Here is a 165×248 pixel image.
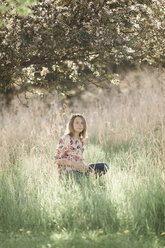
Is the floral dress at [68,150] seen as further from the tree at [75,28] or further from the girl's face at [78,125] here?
the tree at [75,28]

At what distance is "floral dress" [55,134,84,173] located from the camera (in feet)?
16.9

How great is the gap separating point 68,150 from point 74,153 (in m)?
0.10

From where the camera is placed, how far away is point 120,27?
607cm

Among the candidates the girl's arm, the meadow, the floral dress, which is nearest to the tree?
the floral dress

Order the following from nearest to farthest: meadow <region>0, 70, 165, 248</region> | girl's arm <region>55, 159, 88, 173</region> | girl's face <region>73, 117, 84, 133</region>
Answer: meadow <region>0, 70, 165, 248</region>, girl's arm <region>55, 159, 88, 173</region>, girl's face <region>73, 117, 84, 133</region>

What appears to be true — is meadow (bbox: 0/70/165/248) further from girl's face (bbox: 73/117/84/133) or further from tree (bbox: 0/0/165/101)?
tree (bbox: 0/0/165/101)

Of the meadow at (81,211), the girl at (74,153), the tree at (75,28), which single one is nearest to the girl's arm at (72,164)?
the girl at (74,153)

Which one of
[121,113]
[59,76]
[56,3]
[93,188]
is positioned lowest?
[93,188]

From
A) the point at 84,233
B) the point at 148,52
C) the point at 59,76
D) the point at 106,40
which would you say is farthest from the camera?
the point at 59,76

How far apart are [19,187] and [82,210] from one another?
1.21 meters

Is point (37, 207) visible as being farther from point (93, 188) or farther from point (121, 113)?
point (121, 113)

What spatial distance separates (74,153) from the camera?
17.1 ft

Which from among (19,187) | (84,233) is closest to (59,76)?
(19,187)

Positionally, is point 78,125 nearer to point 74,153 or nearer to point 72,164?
point 74,153
